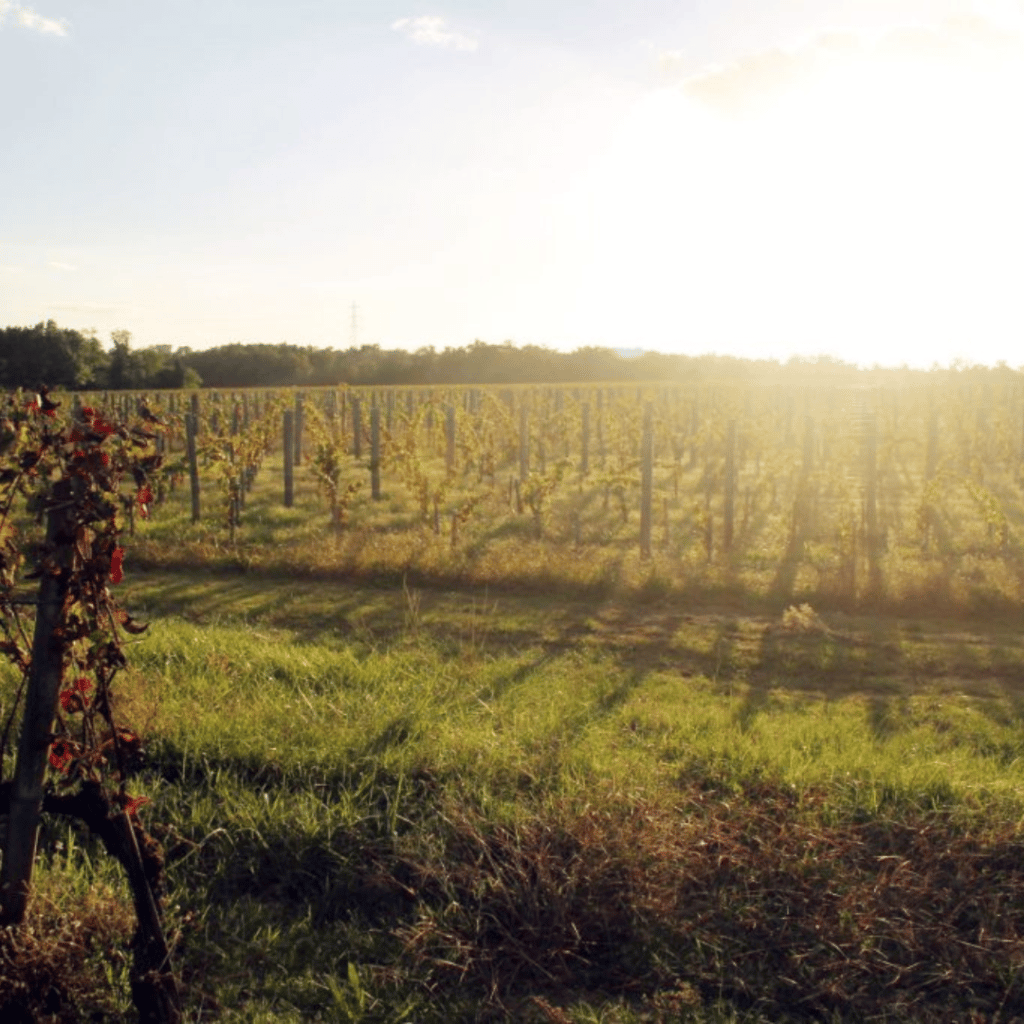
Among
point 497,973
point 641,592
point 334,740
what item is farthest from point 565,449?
point 497,973

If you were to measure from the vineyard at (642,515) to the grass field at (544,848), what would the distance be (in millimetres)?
2236

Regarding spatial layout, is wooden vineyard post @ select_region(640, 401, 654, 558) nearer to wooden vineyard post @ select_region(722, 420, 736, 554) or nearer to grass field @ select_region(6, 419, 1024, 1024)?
wooden vineyard post @ select_region(722, 420, 736, 554)

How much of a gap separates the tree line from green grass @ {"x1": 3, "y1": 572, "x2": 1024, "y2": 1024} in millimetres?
38110

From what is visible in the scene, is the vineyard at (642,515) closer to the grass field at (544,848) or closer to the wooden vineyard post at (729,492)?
the wooden vineyard post at (729,492)

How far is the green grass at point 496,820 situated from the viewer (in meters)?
A: 3.27

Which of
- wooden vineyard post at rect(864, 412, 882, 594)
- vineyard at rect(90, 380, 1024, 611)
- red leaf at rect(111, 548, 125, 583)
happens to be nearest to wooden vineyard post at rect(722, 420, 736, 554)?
vineyard at rect(90, 380, 1024, 611)

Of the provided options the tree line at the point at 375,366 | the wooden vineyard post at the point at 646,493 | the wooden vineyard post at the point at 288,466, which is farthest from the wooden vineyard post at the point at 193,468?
the tree line at the point at 375,366

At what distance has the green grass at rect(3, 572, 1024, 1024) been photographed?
10.7ft

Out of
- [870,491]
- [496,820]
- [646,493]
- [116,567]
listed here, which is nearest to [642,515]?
[646,493]

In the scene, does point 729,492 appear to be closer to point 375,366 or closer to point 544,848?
point 544,848

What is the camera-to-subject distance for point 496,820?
388 centimetres

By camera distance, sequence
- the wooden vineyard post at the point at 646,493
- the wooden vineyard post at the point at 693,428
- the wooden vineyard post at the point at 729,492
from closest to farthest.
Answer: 1. the wooden vineyard post at the point at 646,493
2. the wooden vineyard post at the point at 729,492
3. the wooden vineyard post at the point at 693,428

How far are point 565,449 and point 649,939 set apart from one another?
57.8 feet

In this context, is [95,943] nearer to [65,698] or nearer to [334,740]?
[65,698]
